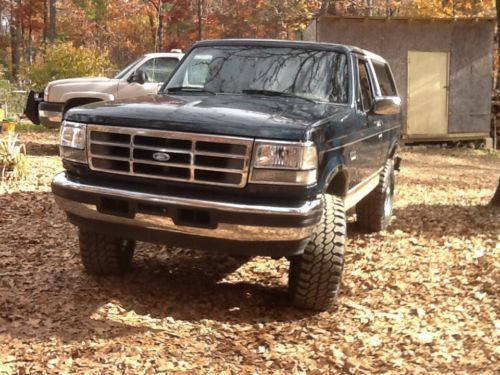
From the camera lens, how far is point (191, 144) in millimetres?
3707

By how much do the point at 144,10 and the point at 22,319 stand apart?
34.7 metres

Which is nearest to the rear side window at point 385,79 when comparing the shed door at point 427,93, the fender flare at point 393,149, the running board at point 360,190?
the fender flare at point 393,149

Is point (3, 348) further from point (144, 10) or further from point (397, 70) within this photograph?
point (144, 10)

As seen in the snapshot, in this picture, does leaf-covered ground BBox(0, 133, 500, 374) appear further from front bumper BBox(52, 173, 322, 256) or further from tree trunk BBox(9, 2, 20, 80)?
tree trunk BBox(9, 2, 20, 80)

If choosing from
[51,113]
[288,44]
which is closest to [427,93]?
[51,113]

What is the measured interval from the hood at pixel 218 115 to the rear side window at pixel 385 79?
2324mm

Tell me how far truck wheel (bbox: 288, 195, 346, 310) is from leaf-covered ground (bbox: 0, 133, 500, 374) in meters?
0.18

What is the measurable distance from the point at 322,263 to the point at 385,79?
148 inches

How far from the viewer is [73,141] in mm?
4105

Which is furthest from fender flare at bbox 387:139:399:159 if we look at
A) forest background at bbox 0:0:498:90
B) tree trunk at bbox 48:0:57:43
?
tree trunk at bbox 48:0:57:43

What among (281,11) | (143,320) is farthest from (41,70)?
(143,320)

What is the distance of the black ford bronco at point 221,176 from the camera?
3629mm

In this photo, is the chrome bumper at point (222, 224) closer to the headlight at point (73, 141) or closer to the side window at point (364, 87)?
the headlight at point (73, 141)

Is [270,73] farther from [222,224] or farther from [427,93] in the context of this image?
[427,93]
